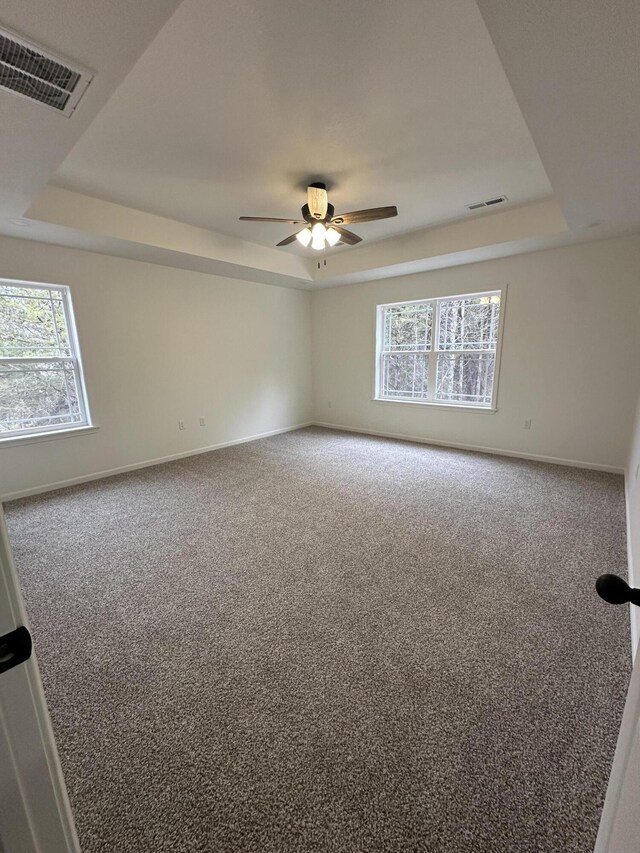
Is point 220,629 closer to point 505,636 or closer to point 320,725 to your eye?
point 320,725

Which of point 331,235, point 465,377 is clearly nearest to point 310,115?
point 331,235

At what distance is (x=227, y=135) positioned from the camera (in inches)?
86.5

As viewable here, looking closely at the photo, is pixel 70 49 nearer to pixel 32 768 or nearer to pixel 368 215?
pixel 368 215

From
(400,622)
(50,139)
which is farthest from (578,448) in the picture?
(50,139)

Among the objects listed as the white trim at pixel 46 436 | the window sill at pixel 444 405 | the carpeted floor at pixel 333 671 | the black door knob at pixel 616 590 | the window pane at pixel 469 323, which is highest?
the window pane at pixel 469 323

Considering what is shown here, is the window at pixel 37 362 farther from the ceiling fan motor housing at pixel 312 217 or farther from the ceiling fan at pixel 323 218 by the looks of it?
the ceiling fan motor housing at pixel 312 217

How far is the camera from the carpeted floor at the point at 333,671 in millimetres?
1036

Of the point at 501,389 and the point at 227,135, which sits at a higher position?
the point at 227,135

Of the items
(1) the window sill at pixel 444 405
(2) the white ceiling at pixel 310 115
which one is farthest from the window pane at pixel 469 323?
(2) the white ceiling at pixel 310 115

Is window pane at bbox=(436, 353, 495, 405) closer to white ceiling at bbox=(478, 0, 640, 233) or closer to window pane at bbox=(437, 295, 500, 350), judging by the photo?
window pane at bbox=(437, 295, 500, 350)

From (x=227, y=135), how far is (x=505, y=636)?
327cm

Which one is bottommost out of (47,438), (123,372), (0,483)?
(0,483)

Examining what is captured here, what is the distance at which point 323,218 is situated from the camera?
9.52ft

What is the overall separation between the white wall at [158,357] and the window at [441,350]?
1.57m
